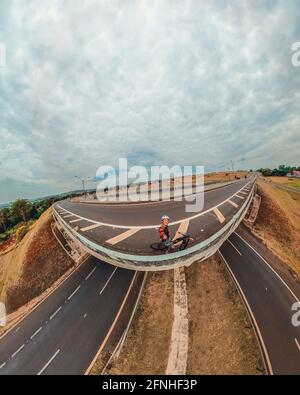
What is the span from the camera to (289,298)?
17812 millimetres

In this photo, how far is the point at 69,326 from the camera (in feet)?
56.7

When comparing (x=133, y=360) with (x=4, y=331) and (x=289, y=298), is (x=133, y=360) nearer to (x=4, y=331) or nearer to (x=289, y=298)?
(x=289, y=298)

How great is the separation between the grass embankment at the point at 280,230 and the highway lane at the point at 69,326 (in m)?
17.9

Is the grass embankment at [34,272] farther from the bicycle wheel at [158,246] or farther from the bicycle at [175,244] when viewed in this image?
the bicycle at [175,244]

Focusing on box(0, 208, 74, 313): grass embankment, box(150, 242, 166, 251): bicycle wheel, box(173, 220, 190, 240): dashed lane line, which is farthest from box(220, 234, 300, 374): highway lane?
box(0, 208, 74, 313): grass embankment

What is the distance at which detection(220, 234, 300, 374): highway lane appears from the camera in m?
12.8

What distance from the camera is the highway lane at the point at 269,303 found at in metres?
12.8

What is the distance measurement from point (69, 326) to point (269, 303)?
16.6 m

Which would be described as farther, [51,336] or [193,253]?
→ [51,336]

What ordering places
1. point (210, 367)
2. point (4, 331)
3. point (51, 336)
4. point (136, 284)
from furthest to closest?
1. point (4, 331)
2. point (136, 284)
3. point (51, 336)
4. point (210, 367)

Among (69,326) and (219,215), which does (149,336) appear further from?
(219,215)

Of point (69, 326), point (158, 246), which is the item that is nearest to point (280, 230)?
point (158, 246)
